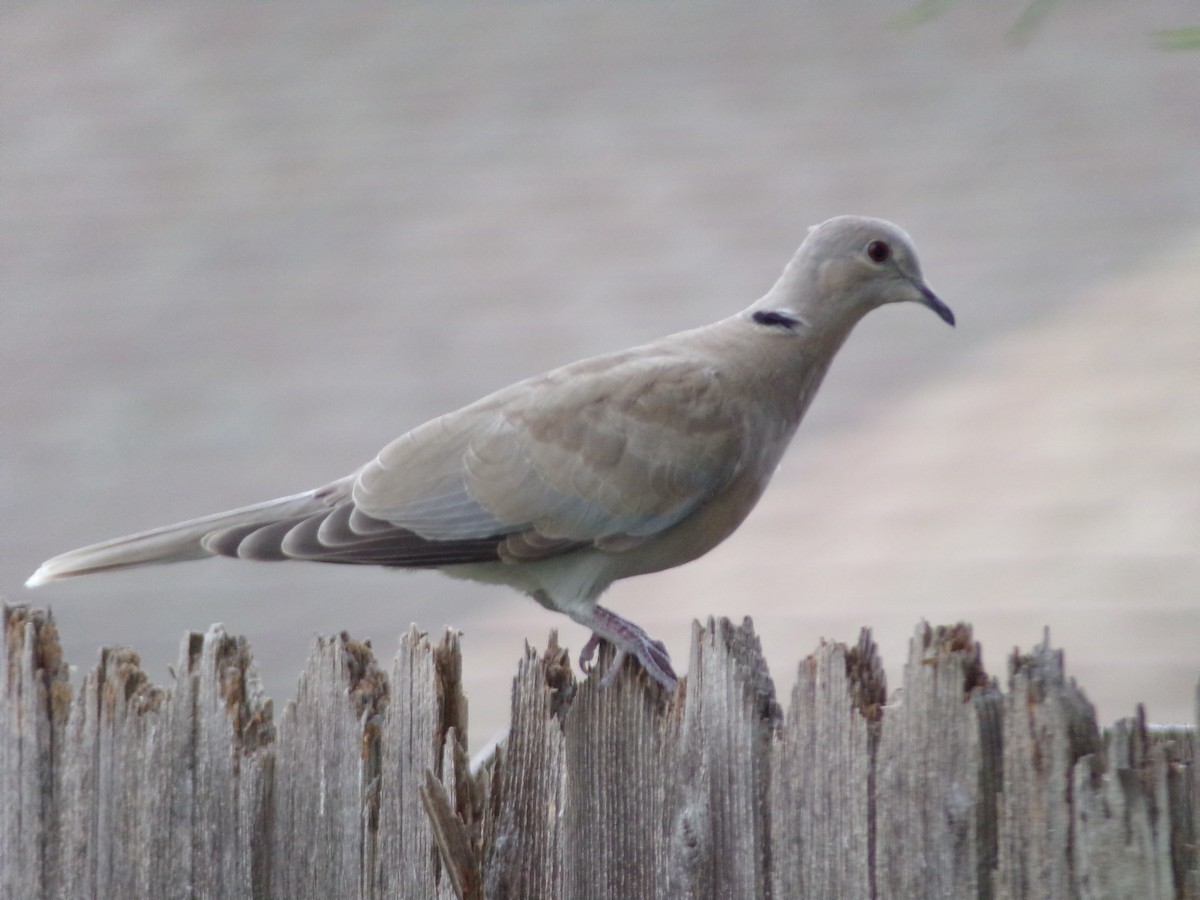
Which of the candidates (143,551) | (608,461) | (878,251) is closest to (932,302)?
(878,251)

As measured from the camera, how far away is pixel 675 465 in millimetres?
2920

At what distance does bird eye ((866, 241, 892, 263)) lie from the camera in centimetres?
297

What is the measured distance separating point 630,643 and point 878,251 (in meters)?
1.01

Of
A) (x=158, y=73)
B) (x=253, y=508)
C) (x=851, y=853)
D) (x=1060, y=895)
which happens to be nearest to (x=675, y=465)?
(x=253, y=508)

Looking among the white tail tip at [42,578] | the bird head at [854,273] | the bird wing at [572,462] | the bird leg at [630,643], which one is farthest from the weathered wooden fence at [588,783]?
the bird head at [854,273]

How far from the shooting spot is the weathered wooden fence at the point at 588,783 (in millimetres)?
1883

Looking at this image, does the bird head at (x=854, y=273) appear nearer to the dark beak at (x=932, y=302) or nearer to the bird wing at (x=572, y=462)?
the dark beak at (x=932, y=302)

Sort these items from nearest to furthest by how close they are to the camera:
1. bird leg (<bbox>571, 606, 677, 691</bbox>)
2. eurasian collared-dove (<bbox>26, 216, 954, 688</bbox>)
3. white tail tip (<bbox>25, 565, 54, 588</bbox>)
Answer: bird leg (<bbox>571, 606, 677, 691</bbox>), white tail tip (<bbox>25, 565, 54, 588</bbox>), eurasian collared-dove (<bbox>26, 216, 954, 688</bbox>)

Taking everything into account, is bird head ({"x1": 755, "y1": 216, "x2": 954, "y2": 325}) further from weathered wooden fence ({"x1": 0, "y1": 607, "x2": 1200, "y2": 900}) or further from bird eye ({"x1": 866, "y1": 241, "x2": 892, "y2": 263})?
weathered wooden fence ({"x1": 0, "y1": 607, "x2": 1200, "y2": 900})

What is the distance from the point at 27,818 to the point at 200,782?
1.05ft

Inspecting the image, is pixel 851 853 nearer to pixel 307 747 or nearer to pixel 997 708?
pixel 997 708

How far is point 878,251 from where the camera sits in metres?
2.98

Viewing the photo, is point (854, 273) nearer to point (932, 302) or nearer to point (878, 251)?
point (878, 251)

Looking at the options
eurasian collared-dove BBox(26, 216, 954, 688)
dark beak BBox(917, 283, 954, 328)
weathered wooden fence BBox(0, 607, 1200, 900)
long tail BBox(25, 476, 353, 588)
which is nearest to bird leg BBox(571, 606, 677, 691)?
eurasian collared-dove BBox(26, 216, 954, 688)
